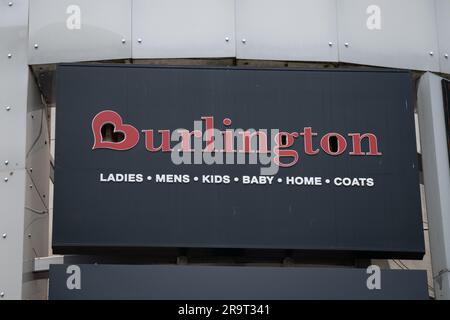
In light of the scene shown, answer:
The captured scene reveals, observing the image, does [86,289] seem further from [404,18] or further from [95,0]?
[404,18]

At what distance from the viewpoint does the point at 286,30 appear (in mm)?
14914

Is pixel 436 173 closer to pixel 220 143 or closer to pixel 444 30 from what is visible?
pixel 444 30

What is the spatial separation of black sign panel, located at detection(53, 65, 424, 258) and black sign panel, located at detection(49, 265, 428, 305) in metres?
0.37

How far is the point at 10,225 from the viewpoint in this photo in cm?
1400

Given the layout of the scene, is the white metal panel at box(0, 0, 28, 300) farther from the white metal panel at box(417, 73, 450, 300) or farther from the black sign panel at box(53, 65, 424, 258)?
the white metal panel at box(417, 73, 450, 300)

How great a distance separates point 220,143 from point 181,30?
1.80 metres

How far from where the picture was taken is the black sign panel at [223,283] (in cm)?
1355

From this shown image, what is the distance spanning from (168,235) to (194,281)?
0.76m

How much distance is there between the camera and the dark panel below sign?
13.5 m

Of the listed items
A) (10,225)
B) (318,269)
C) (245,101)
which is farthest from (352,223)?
(10,225)

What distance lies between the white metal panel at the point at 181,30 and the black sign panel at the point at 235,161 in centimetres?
29

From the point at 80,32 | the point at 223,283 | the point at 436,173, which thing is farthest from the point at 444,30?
the point at 80,32

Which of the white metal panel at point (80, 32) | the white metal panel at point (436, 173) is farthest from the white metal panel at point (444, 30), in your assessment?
the white metal panel at point (80, 32)

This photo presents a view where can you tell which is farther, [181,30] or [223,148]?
[181,30]
